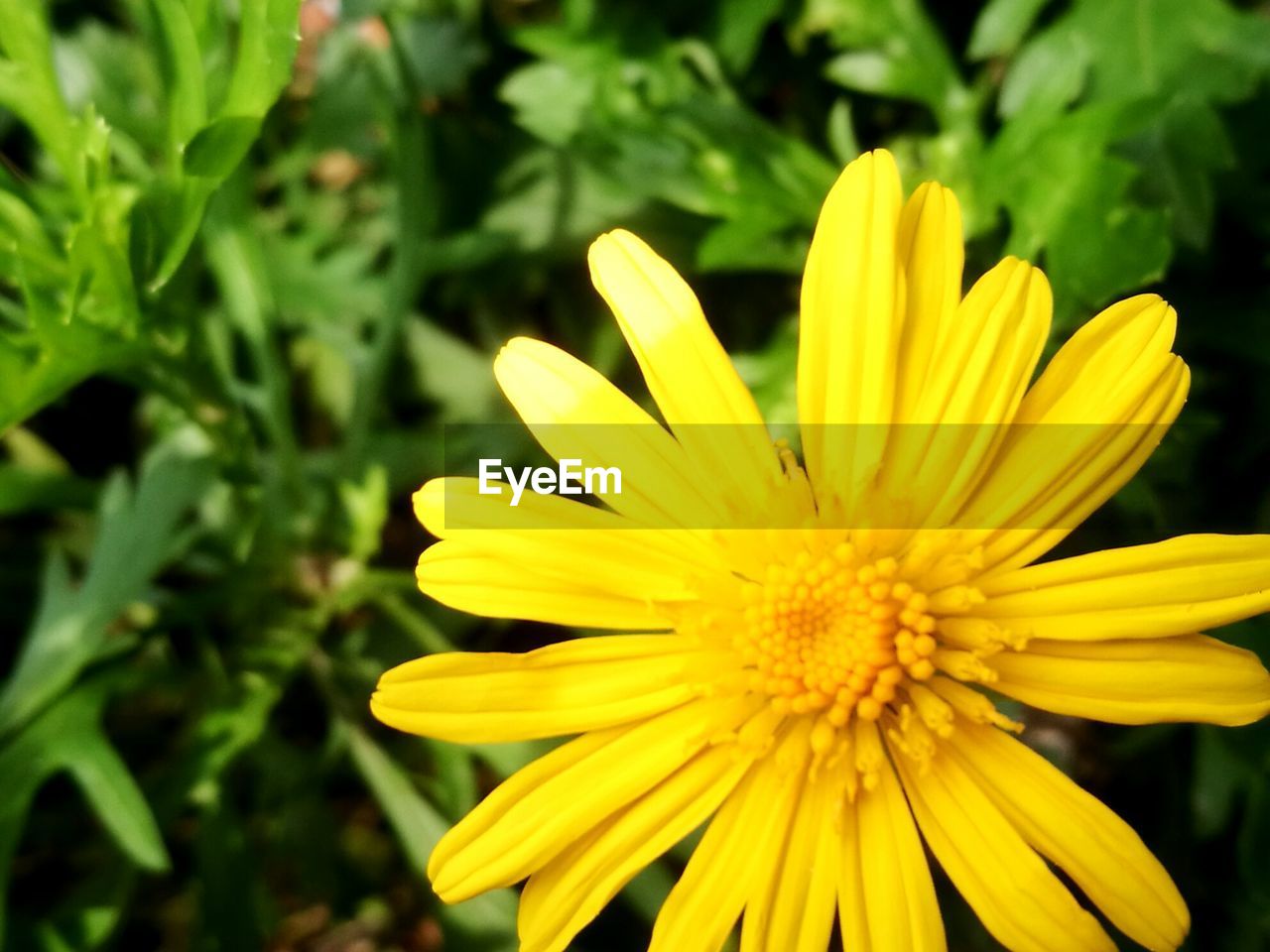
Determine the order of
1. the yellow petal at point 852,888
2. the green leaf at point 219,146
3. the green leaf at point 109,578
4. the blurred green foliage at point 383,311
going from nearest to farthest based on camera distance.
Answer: the yellow petal at point 852,888 < the green leaf at point 219,146 < the blurred green foliage at point 383,311 < the green leaf at point 109,578

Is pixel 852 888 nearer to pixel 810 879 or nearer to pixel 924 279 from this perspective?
pixel 810 879

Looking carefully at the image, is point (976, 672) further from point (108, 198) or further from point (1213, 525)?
point (108, 198)

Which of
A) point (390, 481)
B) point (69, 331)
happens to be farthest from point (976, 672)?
point (390, 481)

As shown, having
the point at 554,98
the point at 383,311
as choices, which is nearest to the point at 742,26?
the point at 554,98

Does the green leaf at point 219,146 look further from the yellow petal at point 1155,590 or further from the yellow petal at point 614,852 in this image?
the yellow petal at point 1155,590

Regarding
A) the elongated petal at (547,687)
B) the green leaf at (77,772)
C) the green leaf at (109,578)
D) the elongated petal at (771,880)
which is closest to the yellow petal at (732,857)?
the elongated petal at (771,880)

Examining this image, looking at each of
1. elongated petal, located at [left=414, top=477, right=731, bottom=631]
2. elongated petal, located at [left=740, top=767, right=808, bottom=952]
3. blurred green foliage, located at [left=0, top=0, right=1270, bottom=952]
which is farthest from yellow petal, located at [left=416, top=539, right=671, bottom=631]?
blurred green foliage, located at [left=0, top=0, right=1270, bottom=952]

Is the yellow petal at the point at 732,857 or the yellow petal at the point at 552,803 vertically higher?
the yellow petal at the point at 552,803
